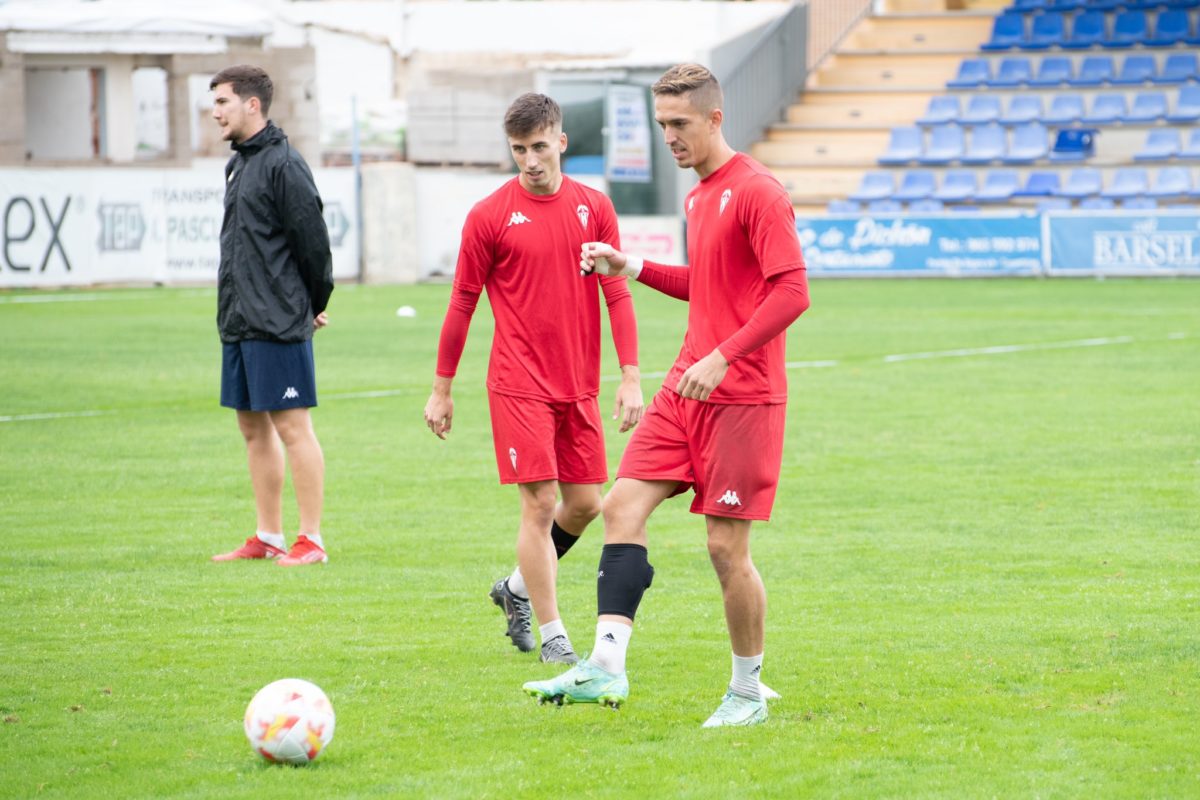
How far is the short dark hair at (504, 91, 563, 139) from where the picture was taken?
6.24 m

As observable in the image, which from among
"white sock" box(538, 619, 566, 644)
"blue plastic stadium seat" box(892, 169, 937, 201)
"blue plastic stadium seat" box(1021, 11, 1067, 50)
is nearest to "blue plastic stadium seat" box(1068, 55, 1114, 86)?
"blue plastic stadium seat" box(1021, 11, 1067, 50)

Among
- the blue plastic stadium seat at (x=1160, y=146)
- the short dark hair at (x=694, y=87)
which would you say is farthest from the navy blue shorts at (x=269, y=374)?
the blue plastic stadium seat at (x=1160, y=146)

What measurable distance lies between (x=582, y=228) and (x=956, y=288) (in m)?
23.6

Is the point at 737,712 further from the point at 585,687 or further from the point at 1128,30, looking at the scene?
the point at 1128,30

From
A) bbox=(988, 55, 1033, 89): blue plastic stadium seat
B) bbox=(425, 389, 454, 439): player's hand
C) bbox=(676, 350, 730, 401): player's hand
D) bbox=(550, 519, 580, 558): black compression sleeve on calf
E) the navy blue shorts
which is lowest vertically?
bbox=(550, 519, 580, 558): black compression sleeve on calf

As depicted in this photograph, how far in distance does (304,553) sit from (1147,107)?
31087 millimetres

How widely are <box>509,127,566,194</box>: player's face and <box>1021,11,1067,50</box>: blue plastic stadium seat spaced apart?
34.5 meters

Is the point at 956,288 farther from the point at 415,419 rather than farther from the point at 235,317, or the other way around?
the point at 235,317

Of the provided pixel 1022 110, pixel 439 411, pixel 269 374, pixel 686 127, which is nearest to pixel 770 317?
pixel 686 127

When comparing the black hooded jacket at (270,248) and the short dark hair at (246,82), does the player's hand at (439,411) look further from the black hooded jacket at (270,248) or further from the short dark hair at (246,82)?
the short dark hair at (246,82)

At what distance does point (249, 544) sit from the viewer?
8680 millimetres

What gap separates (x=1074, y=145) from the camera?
3572 centimetres

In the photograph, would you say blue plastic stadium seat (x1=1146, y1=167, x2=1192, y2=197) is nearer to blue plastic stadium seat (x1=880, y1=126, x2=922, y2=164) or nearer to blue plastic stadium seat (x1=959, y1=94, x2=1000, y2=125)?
blue plastic stadium seat (x1=959, y1=94, x2=1000, y2=125)

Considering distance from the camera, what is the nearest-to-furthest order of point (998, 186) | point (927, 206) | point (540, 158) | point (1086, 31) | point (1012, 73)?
point (540, 158) < point (927, 206) < point (998, 186) < point (1012, 73) < point (1086, 31)
